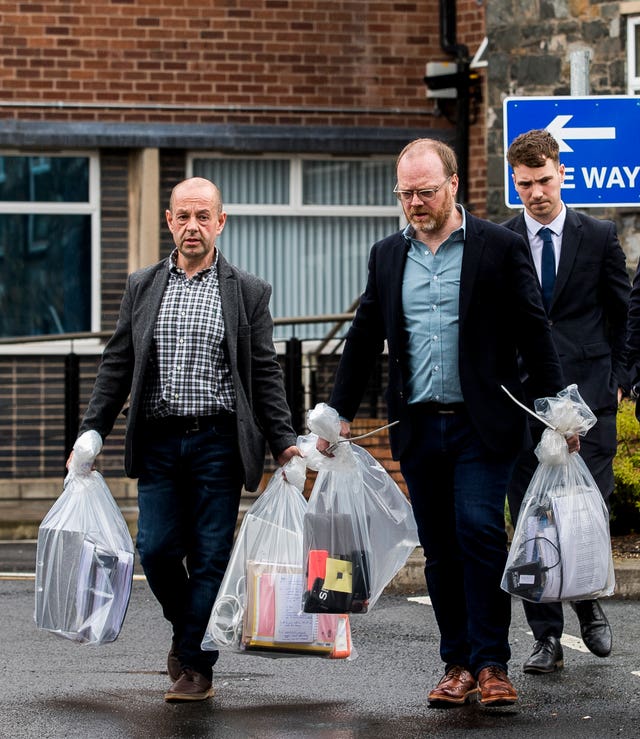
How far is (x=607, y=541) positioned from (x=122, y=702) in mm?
1839

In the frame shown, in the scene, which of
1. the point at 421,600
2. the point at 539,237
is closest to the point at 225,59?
the point at 421,600

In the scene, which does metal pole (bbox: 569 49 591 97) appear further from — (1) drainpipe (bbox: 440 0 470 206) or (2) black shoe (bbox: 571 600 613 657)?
(1) drainpipe (bbox: 440 0 470 206)

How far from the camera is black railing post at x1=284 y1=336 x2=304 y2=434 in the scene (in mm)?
12641

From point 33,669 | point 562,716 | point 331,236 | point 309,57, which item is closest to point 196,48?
point 309,57

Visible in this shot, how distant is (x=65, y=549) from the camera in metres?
6.06

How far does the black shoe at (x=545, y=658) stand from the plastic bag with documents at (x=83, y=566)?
163 centimetres

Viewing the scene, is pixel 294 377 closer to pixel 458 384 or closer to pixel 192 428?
pixel 192 428

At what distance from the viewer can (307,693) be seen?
6.23 metres

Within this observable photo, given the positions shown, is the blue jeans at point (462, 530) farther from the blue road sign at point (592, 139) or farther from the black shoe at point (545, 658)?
the blue road sign at point (592, 139)

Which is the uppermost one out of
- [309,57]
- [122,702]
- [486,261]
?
[309,57]

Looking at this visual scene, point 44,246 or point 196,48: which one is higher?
point 196,48

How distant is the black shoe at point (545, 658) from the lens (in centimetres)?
651

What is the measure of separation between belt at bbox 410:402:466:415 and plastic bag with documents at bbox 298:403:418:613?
1.03ft

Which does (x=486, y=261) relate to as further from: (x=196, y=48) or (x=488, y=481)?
(x=196, y=48)
